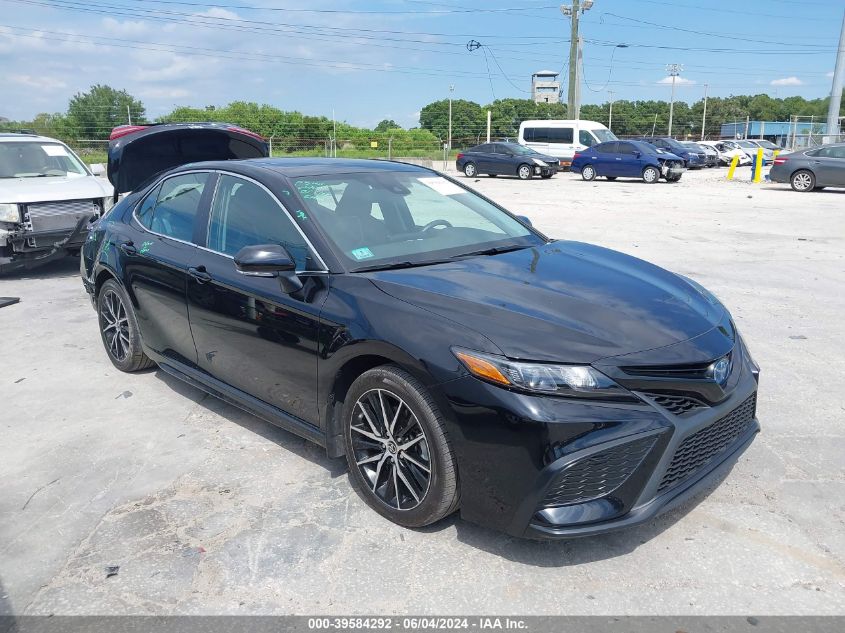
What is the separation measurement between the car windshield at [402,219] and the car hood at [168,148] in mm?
3991

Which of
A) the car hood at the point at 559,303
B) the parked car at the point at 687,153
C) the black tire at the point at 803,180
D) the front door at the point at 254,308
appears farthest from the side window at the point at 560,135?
the front door at the point at 254,308

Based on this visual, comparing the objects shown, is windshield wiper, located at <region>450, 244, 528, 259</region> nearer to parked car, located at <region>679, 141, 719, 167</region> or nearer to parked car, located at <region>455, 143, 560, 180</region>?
parked car, located at <region>455, 143, 560, 180</region>

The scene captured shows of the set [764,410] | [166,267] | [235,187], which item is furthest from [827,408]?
[166,267]

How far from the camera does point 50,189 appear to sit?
8.51 metres

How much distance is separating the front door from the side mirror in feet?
0.19

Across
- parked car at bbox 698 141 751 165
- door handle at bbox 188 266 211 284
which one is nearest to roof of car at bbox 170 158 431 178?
door handle at bbox 188 266 211 284

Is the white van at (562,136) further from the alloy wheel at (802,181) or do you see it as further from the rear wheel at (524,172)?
the alloy wheel at (802,181)

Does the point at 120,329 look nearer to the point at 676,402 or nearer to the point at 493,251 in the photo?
the point at 493,251

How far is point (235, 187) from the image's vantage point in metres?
4.05

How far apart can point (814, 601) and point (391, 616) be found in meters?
1.59

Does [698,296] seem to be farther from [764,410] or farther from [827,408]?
[827,408]

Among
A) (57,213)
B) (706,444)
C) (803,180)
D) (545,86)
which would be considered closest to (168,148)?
(57,213)

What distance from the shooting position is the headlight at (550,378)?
8.52ft

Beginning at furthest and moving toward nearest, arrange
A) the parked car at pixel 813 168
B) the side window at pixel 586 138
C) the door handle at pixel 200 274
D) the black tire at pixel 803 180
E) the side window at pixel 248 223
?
the side window at pixel 586 138
the black tire at pixel 803 180
the parked car at pixel 813 168
the door handle at pixel 200 274
the side window at pixel 248 223
